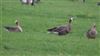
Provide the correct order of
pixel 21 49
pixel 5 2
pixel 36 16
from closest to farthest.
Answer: pixel 21 49 → pixel 36 16 → pixel 5 2

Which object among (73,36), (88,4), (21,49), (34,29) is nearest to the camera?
(21,49)

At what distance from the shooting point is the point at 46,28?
19547 mm

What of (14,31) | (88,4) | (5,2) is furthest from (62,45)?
(88,4)

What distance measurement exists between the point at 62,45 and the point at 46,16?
26.1ft

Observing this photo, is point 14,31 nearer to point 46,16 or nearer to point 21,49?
point 21,49

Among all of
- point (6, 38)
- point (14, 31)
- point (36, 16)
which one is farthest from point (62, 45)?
point (36, 16)

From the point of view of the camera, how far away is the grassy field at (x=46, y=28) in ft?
48.6

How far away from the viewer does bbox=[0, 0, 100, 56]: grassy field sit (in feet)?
48.6

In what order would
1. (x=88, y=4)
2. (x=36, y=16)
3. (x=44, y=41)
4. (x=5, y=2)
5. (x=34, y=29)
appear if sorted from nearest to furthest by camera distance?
(x=44, y=41) → (x=34, y=29) → (x=36, y=16) → (x=5, y=2) → (x=88, y=4)

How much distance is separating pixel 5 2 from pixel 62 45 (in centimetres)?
1267

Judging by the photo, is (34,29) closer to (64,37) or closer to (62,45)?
(64,37)

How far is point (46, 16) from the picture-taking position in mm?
23281

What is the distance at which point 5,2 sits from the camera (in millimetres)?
27562

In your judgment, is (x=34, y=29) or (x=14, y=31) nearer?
(x=14, y=31)
